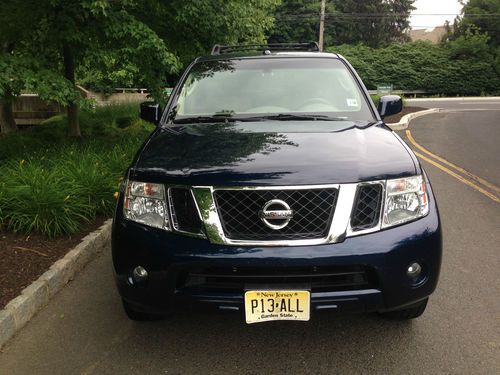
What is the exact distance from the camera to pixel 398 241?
2.53 m

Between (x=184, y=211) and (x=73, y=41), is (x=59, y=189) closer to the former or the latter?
(x=184, y=211)

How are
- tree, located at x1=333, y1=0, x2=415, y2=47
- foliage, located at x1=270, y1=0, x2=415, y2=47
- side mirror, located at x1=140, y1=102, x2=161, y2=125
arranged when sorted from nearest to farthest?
side mirror, located at x1=140, y1=102, x2=161, y2=125 < foliage, located at x1=270, y1=0, x2=415, y2=47 < tree, located at x1=333, y1=0, x2=415, y2=47

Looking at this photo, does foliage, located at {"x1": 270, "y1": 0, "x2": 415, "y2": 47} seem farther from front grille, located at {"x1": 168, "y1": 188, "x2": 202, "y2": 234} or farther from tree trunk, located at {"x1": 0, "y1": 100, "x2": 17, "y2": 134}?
front grille, located at {"x1": 168, "y1": 188, "x2": 202, "y2": 234}

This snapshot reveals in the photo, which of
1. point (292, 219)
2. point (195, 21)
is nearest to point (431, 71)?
point (195, 21)

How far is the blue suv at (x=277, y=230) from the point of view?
8.11 ft

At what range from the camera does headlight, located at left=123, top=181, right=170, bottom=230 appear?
8.74 feet

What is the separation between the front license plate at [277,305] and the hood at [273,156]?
0.57 metres

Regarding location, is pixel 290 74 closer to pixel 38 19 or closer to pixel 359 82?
pixel 359 82

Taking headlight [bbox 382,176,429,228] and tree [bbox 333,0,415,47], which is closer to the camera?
headlight [bbox 382,176,429,228]

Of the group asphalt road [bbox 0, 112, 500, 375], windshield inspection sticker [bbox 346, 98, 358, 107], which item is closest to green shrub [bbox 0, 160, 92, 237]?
asphalt road [bbox 0, 112, 500, 375]

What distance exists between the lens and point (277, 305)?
2496 millimetres

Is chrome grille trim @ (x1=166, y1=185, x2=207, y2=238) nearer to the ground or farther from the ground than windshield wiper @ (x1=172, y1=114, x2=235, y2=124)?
nearer to the ground

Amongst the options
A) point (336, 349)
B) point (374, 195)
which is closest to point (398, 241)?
point (374, 195)

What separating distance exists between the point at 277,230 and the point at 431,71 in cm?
4333
